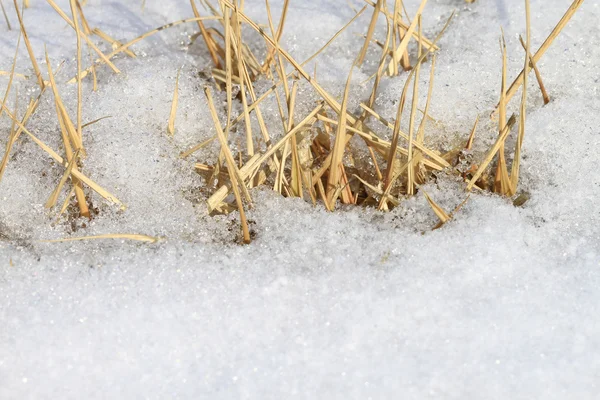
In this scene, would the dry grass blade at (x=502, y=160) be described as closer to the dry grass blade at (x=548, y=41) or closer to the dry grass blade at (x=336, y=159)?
the dry grass blade at (x=548, y=41)

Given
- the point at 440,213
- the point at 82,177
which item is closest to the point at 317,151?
the point at 440,213

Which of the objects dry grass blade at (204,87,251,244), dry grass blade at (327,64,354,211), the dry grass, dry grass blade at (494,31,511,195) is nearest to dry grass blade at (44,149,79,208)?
the dry grass

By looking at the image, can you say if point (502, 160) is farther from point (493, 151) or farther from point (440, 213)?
point (440, 213)

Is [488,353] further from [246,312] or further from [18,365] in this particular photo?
[18,365]

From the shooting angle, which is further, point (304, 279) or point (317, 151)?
point (317, 151)

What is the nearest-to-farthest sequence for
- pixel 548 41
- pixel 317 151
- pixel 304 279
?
1. pixel 304 279
2. pixel 548 41
3. pixel 317 151

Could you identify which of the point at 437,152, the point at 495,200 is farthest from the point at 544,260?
the point at 437,152

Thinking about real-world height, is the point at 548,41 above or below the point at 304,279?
above

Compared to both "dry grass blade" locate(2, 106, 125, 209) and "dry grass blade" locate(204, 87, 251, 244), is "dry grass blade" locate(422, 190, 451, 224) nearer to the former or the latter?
"dry grass blade" locate(204, 87, 251, 244)

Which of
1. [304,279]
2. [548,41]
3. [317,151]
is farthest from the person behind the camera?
[317,151]

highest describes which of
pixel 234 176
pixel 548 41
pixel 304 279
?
pixel 548 41
